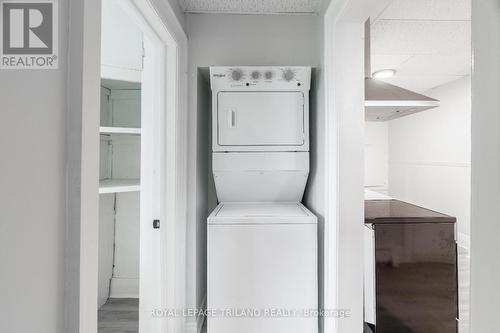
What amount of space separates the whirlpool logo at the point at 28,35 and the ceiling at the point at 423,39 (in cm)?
228

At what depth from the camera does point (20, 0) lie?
0.72m

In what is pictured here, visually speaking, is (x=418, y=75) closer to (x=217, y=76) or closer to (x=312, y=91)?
(x=312, y=91)

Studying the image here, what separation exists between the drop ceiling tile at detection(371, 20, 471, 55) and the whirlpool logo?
2568mm

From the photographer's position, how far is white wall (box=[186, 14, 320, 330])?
Result: 2.16m

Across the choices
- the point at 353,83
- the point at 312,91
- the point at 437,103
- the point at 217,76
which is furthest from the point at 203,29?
the point at 437,103

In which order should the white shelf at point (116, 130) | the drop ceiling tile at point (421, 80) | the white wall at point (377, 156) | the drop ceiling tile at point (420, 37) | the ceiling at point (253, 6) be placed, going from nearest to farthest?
1. the white shelf at point (116, 130)
2. the ceiling at point (253, 6)
3. the drop ceiling tile at point (420, 37)
4. the drop ceiling tile at point (421, 80)
5. the white wall at point (377, 156)

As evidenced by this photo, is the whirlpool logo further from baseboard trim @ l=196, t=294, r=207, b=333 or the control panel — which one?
baseboard trim @ l=196, t=294, r=207, b=333

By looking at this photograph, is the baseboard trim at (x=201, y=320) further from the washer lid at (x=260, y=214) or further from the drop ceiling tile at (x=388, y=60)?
the drop ceiling tile at (x=388, y=60)

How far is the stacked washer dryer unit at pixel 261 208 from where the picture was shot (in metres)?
1.83

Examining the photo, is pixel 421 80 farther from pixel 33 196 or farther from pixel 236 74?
pixel 33 196

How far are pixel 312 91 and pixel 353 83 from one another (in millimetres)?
615

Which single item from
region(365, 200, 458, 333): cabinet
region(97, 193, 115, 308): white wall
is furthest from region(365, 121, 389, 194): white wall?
region(97, 193, 115, 308): white wall

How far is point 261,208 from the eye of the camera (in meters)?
2.14

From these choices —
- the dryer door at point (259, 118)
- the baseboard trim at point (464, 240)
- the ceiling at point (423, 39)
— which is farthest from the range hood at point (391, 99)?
the baseboard trim at point (464, 240)
